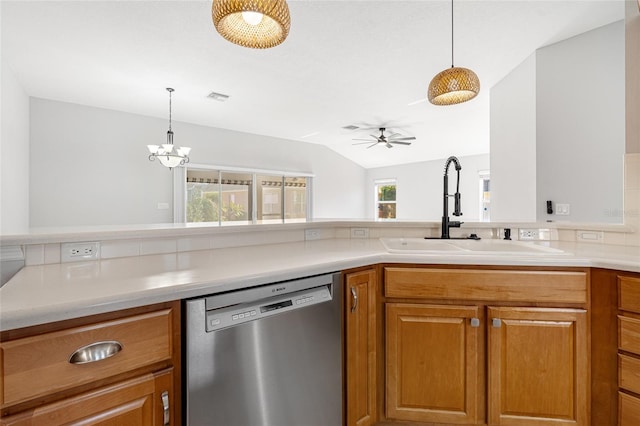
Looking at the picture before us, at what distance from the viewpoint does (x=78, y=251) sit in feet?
4.26

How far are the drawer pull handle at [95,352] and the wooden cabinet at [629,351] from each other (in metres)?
1.79

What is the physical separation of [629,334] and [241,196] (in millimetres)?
5832

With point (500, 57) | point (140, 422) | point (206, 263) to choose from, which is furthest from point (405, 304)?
point (500, 57)

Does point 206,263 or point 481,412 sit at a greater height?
point 206,263

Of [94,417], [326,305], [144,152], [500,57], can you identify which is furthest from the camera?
[144,152]

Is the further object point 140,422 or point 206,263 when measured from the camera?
point 206,263

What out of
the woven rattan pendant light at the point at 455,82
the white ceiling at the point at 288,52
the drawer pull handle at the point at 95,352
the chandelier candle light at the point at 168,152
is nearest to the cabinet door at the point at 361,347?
the drawer pull handle at the point at 95,352

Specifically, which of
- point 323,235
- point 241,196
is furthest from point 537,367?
point 241,196

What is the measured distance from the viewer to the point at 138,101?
4441 millimetres

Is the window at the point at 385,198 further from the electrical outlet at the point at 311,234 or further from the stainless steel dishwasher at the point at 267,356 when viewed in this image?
the stainless steel dishwasher at the point at 267,356

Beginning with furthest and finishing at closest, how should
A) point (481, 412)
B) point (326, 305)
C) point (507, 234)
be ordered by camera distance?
point (507, 234) < point (481, 412) < point (326, 305)

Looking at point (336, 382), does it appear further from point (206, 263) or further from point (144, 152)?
point (144, 152)

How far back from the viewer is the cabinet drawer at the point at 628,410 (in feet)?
3.97

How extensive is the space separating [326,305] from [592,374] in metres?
1.17
